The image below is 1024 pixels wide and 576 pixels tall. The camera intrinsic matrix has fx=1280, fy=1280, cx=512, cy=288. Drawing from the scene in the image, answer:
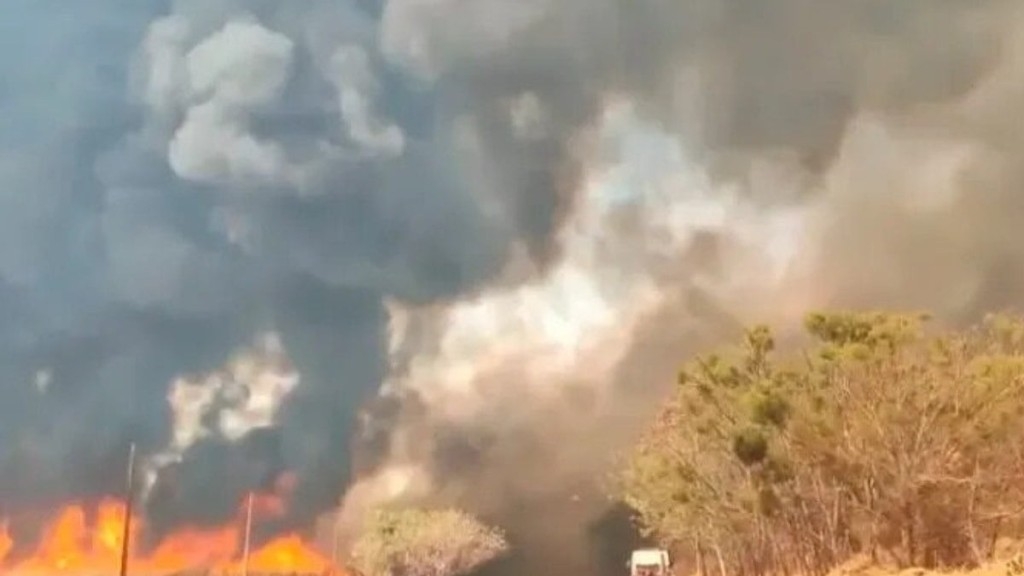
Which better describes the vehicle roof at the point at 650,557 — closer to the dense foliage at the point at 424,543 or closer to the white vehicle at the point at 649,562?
the white vehicle at the point at 649,562

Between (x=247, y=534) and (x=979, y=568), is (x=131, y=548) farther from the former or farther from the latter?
(x=979, y=568)

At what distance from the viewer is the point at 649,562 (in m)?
54.9

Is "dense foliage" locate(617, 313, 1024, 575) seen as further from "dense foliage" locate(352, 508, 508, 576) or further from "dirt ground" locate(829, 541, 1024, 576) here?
"dense foliage" locate(352, 508, 508, 576)

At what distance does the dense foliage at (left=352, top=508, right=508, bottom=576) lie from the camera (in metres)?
60.5

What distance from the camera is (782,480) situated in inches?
1519

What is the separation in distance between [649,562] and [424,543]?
1469 centimetres

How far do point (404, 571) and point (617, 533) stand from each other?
17826mm

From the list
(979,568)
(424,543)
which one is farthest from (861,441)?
(424,543)

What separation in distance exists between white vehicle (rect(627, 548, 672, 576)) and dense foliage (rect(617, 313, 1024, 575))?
1254 cm

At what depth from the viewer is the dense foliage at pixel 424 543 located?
199 feet

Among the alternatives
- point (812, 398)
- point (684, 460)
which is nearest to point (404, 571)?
point (684, 460)

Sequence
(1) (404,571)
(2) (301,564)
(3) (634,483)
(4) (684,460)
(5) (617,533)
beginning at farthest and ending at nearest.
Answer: (1) (404,571) < (2) (301,564) < (5) (617,533) < (3) (634,483) < (4) (684,460)

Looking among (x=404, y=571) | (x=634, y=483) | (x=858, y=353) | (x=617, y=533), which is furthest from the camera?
(x=404, y=571)

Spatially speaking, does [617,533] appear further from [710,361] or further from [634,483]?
[710,361]
